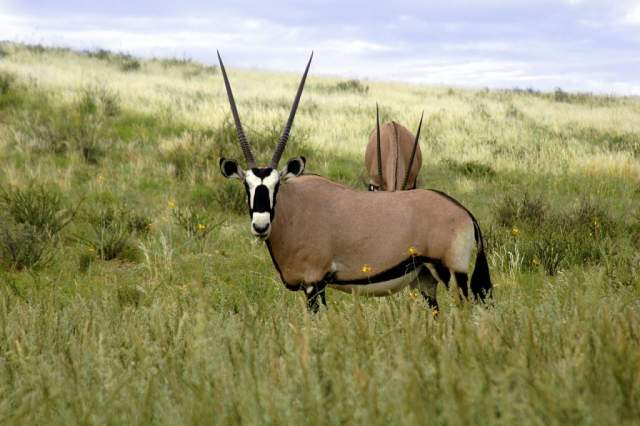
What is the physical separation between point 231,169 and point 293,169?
1.48 feet

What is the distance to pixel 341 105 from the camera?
2405 centimetres

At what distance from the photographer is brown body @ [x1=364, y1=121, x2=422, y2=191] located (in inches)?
266

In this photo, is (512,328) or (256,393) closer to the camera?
(256,393)

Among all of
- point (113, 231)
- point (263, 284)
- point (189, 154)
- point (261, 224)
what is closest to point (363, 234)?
point (261, 224)

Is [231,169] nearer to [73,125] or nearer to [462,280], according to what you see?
[462,280]

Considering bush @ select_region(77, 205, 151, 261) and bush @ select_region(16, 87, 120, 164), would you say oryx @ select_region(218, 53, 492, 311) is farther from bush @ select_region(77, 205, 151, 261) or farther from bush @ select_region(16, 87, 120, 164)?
bush @ select_region(16, 87, 120, 164)

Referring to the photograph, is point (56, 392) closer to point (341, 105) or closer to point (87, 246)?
point (87, 246)

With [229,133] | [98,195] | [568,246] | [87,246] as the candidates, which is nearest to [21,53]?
[229,133]

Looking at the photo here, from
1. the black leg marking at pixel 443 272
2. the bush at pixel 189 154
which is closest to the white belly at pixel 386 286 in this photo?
the black leg marking at pixel 443 272

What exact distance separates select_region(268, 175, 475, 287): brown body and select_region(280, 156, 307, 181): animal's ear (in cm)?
14

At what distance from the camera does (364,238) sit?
181 inches

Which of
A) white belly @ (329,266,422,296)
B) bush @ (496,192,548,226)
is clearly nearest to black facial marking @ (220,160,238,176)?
white belly @ (329,266,422,296)

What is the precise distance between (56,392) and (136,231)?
6.58m

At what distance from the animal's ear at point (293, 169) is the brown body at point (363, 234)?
14 cm
